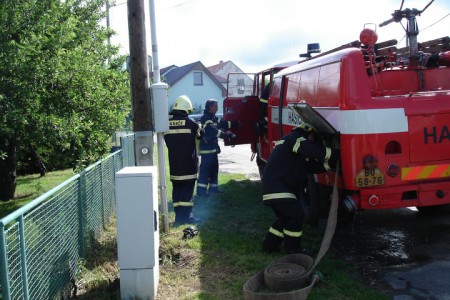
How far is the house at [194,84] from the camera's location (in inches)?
1810

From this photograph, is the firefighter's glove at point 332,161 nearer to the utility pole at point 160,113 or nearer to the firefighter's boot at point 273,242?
the firefighter's boot at point 273,242

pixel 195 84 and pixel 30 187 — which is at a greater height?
pixel 195 84

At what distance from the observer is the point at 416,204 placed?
463cm

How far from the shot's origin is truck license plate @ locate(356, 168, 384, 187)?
448cm

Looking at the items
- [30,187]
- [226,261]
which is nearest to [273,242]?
[226,261]

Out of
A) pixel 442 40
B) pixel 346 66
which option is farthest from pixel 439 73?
pixel 346 66

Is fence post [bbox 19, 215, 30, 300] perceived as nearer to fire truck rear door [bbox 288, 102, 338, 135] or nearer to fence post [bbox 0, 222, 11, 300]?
fence post [bbox 0, 222, 11, 300]

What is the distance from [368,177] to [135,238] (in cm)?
235

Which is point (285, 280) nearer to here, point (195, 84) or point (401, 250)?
point (401, 250)

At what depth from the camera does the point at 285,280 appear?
4.03m

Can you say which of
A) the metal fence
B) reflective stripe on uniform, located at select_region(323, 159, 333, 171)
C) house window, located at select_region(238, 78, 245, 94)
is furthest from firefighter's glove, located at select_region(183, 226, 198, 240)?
house window, located at select_region(238, 78, 245, 94)

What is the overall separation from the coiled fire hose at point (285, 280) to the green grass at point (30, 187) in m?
5.55

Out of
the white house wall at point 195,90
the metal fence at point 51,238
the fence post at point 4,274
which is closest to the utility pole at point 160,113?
the metal fence at point 51,238

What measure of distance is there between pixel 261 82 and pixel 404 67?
3.61 metres
